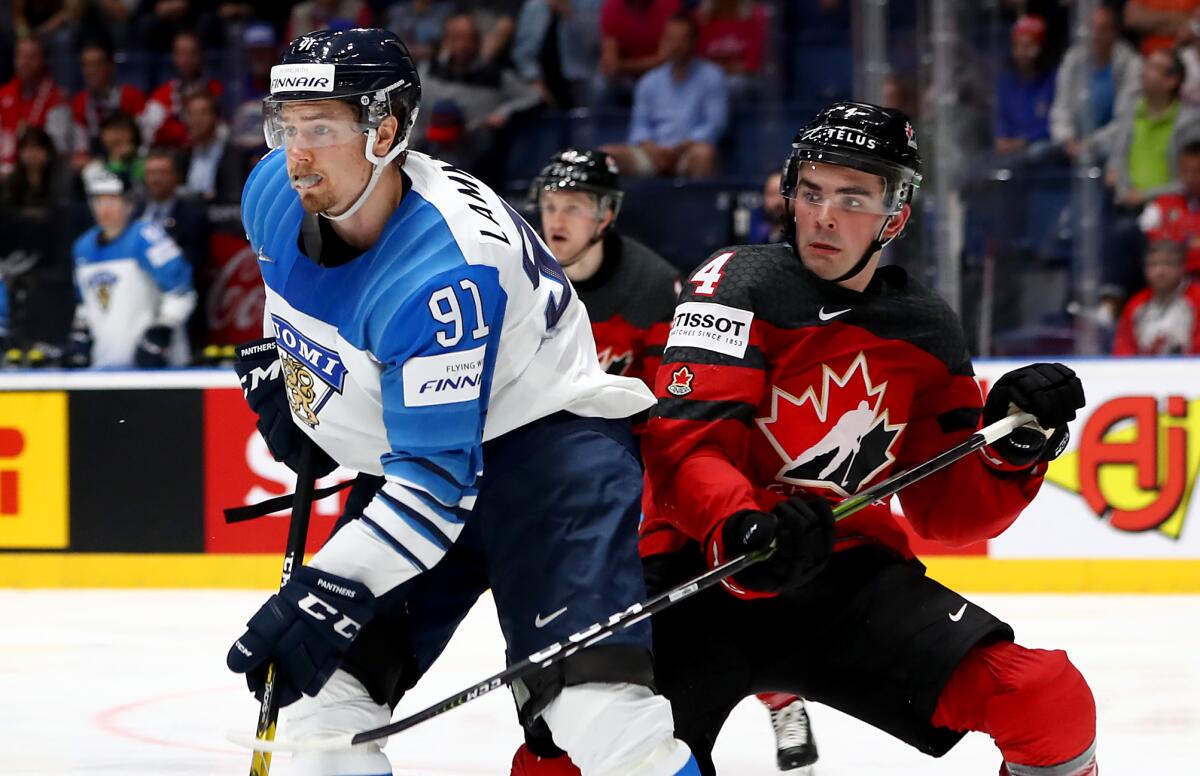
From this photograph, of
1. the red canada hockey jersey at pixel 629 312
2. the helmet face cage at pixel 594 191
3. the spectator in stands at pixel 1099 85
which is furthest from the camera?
the spectator in stands at pixel 1099 85

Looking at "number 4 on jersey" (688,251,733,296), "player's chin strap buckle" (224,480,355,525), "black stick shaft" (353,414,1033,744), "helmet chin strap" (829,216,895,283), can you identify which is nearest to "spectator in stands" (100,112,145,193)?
"player's chin strap buckle" (224,480,355,525)

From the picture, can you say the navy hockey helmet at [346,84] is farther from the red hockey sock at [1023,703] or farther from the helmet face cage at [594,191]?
the helmet face cage at [594,191]

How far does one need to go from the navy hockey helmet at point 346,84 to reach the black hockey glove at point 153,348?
14.0ft

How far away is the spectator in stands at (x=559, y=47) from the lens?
676 cm

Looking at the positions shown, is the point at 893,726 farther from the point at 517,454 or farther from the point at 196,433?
the point at 196,433

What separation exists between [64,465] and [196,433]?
1.62 feet

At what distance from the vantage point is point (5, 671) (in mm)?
4586

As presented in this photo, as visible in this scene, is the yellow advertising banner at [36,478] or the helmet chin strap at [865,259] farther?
the yellow advertising banner at [36,478]

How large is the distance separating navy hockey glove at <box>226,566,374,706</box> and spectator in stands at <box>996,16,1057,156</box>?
Result: 439 centimetres

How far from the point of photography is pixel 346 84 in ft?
7.39

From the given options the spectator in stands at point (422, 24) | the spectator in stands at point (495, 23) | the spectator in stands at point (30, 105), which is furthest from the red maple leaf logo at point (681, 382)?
the spectator in stands at point (30, 105)

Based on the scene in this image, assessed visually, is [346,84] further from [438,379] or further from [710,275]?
[710,275]

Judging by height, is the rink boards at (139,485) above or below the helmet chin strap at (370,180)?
below

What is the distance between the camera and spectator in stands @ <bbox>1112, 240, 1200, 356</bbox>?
5730 mm
